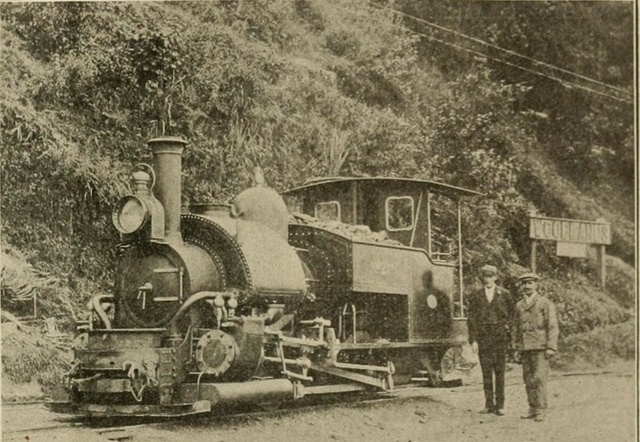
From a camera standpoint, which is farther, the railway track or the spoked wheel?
the spoked wheel

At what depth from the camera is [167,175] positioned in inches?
178

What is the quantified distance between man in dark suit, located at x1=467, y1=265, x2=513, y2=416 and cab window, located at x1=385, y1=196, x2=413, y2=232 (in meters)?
0.76

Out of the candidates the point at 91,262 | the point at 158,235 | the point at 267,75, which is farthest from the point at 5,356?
the point at 267,75

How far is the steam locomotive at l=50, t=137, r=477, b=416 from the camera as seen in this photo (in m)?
4.25

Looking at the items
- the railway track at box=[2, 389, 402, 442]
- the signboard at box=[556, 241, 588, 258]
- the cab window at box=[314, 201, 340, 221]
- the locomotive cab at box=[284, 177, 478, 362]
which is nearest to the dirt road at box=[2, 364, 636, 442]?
the railway track at box=[2, 389, 402, 442]

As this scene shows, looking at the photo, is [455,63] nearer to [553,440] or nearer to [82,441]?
[553,440]

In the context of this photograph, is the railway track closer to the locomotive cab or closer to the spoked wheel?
the locomotive cab

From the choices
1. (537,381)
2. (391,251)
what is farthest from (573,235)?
(391,251)

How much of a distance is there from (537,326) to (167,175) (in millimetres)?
2365

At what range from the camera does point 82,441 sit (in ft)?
13.8

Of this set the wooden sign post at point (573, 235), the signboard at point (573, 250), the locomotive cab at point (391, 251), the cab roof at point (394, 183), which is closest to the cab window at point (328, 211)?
the locomotive cab at point (391, 251)

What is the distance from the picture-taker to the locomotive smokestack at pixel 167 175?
14.8 ft

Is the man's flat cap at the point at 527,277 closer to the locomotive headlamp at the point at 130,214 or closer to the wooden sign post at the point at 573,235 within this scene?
the wooden sign post at the point at 573,235

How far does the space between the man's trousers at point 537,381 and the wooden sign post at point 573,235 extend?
1.95ft
